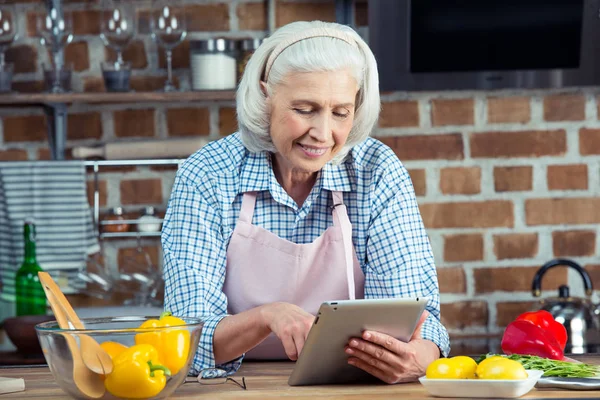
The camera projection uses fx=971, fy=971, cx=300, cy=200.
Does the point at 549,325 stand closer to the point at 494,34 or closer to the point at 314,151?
the point at 314,151

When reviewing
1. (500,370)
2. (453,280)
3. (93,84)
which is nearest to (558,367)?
(500,370)

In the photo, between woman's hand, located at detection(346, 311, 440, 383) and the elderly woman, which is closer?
woman's hand, located at detection(346, 311, 440, 383)

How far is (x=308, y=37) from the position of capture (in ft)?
5.72

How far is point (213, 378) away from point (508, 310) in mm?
1387

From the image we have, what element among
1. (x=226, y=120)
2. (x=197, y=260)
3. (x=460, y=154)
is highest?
(x=226, y=120)

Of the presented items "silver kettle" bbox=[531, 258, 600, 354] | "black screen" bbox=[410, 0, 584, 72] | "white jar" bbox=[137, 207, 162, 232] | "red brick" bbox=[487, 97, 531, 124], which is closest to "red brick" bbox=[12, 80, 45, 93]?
"white jar" bbox=[137, 207, 162, 232]

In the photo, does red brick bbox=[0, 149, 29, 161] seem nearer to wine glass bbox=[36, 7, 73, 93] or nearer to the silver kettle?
wine glass bbox=[36, 7, 73, 93]

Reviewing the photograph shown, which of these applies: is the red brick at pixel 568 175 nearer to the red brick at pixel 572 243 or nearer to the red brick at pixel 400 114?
the red brick at pixel 572 243

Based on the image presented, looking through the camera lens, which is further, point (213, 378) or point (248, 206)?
point (248, 206)

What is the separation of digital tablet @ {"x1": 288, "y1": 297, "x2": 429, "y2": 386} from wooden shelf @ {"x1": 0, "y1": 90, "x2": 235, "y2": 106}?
122cm

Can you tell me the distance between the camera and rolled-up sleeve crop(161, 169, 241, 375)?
5.45ft

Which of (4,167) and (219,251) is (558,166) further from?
(4,167)

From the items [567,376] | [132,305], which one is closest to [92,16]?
[132,305]

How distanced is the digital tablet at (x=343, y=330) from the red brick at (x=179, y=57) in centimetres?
146
